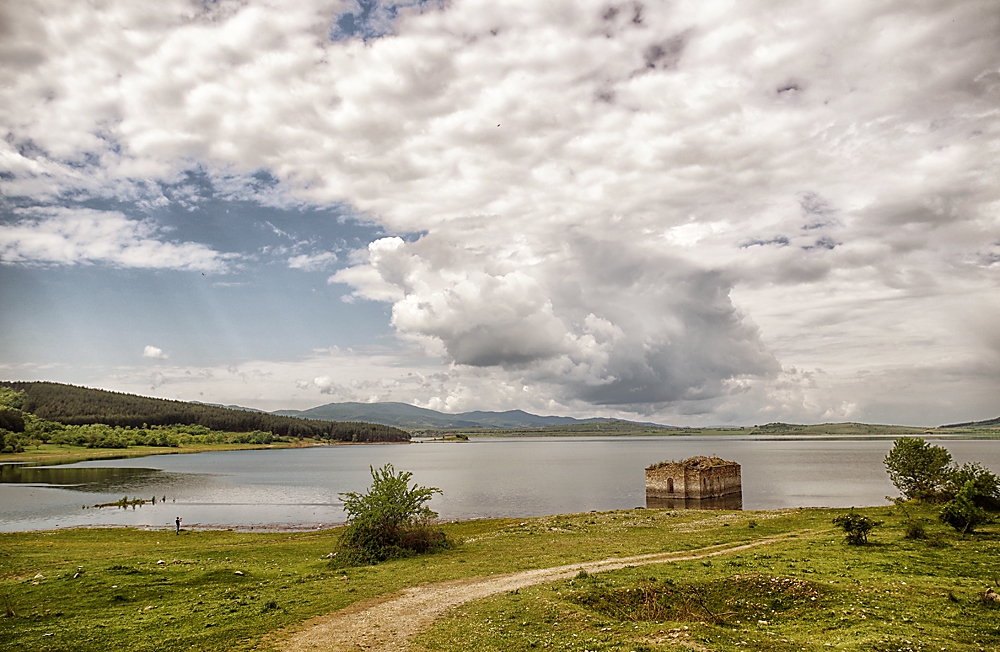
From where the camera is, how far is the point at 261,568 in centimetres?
3400

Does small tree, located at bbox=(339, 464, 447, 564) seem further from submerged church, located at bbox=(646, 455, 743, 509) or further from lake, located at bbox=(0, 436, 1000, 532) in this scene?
submerged church, located at bbox=(646, 455, 743, 509)

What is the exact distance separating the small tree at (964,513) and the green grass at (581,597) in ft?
2.97

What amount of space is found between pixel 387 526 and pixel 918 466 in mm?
50476

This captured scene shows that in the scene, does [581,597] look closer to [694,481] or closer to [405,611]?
[405,611]

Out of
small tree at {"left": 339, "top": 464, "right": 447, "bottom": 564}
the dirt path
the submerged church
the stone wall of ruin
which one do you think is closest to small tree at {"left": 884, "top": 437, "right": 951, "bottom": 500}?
the submerged church

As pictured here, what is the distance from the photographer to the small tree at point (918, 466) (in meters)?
49.8

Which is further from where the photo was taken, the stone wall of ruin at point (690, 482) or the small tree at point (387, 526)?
the stone wall of ruin at point (690, 482)

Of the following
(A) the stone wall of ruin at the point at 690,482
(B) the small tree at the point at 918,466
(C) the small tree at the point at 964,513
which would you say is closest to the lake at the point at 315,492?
(A) the stone wall of ruin at the point at 690,482

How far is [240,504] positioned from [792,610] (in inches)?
3501

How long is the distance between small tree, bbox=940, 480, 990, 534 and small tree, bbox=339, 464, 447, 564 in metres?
32.1

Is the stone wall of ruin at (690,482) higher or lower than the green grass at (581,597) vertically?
lower

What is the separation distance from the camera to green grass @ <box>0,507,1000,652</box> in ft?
55.3

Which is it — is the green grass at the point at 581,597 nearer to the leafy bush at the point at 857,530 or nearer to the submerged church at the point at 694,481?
the leafy bush at the point at 857,530

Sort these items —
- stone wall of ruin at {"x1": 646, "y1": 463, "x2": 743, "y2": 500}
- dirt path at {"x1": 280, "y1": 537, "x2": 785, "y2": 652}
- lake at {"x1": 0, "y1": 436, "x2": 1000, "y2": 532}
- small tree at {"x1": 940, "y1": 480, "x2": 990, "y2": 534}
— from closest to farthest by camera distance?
dirt path at {"x1": 280, "y1": 537, "x2": 785, "y2": 652} → small tree at {"x1": 940, "y1": 480, "x2": 990, "y2": 534} → lake at {"x1": 0, "y1": 436, "x2": 1000, "y2": 532} → stone wall of ruin at {"x1": 646, "y1": 463, "x2": 743, "y2": 500}
